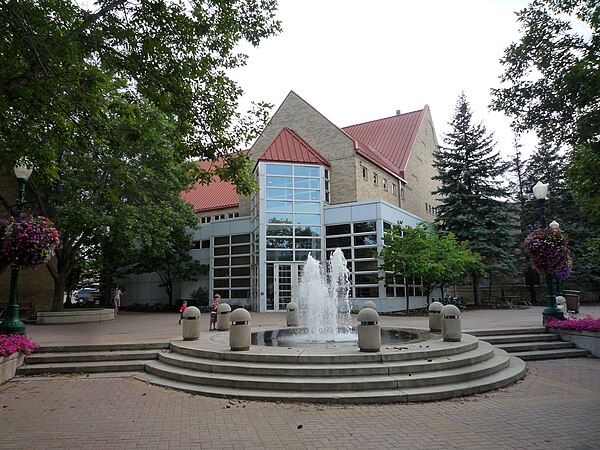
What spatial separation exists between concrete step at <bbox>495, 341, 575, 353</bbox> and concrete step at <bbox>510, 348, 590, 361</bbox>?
12 centimetres

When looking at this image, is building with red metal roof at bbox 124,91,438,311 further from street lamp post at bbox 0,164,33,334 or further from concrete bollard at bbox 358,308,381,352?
concrete bollard at bbox 358,308,381,352

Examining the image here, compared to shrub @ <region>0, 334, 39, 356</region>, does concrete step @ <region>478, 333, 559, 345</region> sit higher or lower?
lower

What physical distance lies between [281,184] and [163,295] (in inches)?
628

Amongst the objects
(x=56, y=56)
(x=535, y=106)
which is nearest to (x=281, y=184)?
(x=535, y=106)

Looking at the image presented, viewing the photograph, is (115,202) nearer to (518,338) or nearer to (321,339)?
(321,339)

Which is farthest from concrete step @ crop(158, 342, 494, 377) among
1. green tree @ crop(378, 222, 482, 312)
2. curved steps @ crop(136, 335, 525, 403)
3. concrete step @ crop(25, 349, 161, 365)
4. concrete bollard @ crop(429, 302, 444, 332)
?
green tree @ crop(378, 222, 482, 312)

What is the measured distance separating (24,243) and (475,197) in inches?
1115

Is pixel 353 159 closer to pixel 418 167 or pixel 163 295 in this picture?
pixel 418 167

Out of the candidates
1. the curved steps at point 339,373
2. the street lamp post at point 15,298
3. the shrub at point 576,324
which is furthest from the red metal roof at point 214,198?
the curved steps at point 339,373

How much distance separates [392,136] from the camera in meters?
41.2

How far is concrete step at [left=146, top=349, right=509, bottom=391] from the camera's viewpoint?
308 inches

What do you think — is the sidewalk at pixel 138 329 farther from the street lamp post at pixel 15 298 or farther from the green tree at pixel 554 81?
the green tree at pixel 554 81

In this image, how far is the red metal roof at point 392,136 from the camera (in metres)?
38.2

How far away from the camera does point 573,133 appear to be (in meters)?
12.9
